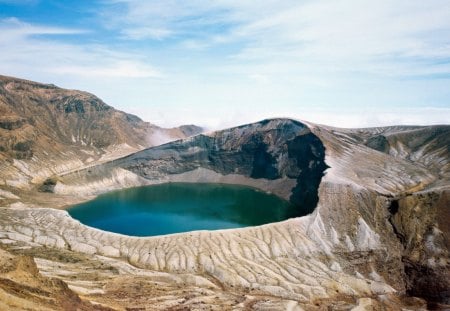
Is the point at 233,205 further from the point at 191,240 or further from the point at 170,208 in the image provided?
the point at 191,240

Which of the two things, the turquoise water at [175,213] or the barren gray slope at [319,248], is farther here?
the turquoise water at [175,213]

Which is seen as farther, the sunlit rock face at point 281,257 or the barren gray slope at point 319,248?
the barren gray slope at point 319,248

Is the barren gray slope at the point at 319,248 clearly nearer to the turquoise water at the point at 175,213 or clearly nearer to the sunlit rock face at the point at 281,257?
the sunlit rock face at the point at 281,257

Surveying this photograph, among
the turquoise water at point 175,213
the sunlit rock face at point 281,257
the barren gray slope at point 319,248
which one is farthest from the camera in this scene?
the turquoise water at point 175,213

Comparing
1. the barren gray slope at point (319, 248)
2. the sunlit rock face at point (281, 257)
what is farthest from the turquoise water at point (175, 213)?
the sunlit rock face at point (281, 257)

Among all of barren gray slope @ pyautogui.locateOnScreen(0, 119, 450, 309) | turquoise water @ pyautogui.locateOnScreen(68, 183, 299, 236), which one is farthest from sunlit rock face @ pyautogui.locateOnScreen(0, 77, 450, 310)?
turquoise water @ pyautogui.locateOnScreen(68, 183, 299, 236)

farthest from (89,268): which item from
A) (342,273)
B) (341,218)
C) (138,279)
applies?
(341,218)

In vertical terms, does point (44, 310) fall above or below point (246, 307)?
above

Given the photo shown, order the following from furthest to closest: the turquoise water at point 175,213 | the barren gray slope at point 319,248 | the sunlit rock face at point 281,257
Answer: the turquoise water at point 175,213
the barren gray slope at point 319,248
the sunlit rock face at point 281,257
